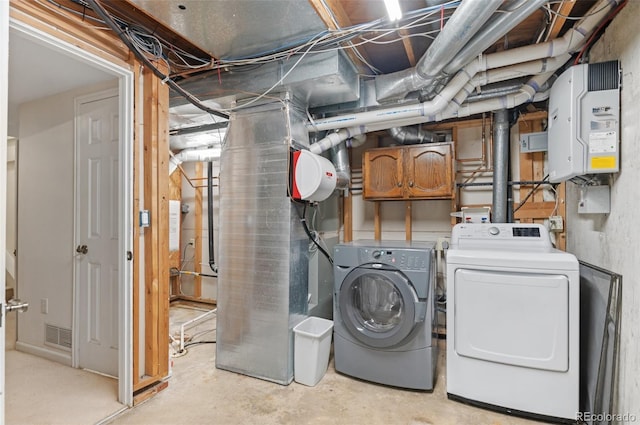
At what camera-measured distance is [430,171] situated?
3078 mm

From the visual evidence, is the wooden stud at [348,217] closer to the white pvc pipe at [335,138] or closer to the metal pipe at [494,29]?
the white pvc pipe at [335,138]

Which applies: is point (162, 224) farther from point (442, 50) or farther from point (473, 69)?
point (473, 69)

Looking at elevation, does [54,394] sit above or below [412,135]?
below

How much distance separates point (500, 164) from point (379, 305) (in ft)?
5.45

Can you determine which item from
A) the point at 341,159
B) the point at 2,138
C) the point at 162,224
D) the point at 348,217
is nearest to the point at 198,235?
the point at 348,217

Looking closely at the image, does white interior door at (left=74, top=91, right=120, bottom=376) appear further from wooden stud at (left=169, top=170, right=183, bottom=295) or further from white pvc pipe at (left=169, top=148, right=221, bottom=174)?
wooden stud at (left=169, top=170, right=183, bottom=295)

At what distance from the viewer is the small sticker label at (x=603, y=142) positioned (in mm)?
1814

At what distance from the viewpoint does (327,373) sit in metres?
2.64

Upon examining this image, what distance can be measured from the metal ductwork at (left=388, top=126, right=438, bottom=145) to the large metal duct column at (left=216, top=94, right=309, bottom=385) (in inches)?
37.6

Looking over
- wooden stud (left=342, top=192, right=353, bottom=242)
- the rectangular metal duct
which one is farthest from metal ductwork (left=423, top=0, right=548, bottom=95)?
wooden stud (left=342, top=192, right=353, bottom=242)

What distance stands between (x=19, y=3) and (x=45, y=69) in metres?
0.84

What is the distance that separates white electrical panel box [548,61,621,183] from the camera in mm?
1827

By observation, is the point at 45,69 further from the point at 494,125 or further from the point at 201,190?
the point at 494,125

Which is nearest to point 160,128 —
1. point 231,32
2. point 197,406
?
point 231,32
